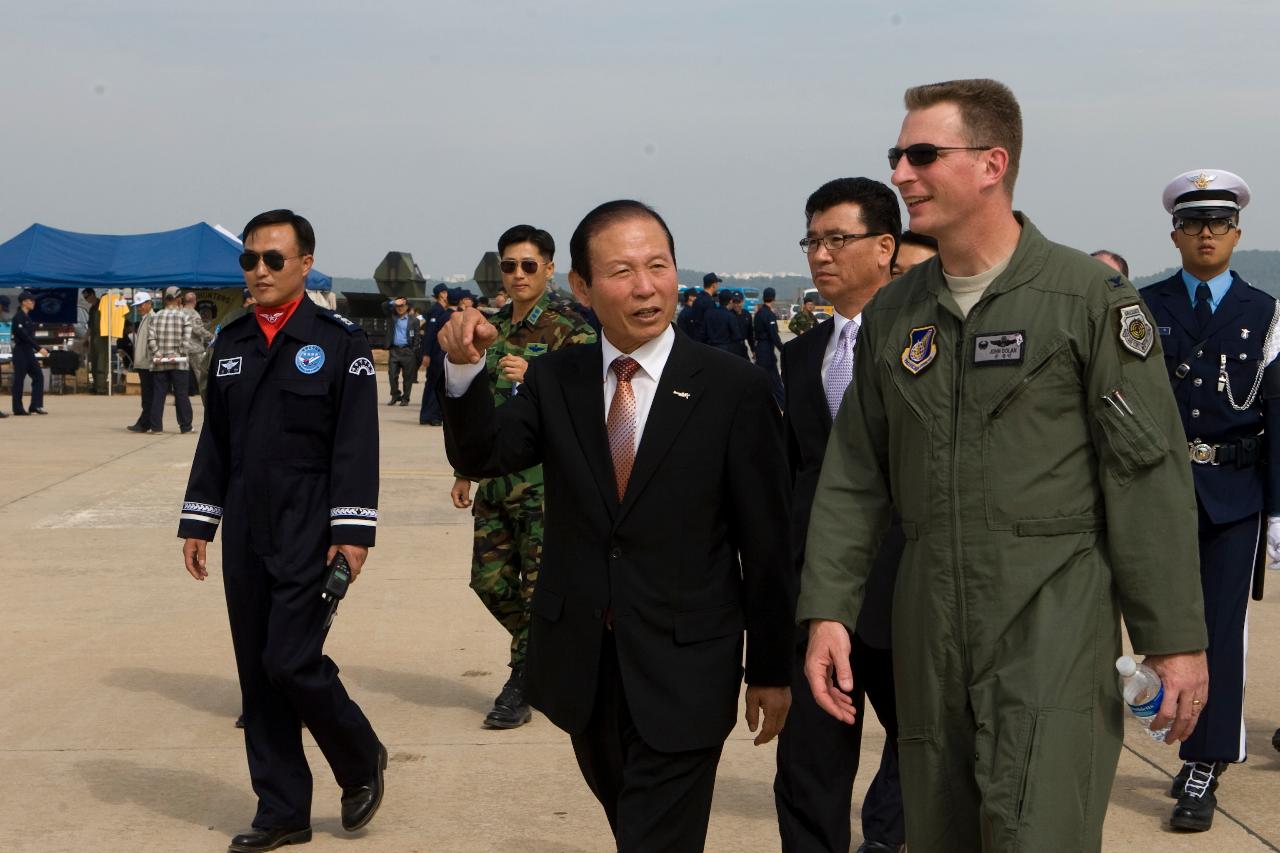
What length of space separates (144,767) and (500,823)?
63.9 inches

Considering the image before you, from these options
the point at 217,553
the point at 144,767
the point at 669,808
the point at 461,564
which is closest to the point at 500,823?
the point at 144,767

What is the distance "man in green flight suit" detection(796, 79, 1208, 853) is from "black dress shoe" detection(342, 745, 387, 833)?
260cm

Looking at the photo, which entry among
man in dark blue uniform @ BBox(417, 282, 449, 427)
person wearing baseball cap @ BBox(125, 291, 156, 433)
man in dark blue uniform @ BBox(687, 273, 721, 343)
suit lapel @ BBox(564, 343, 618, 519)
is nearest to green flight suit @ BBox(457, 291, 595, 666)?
suit lapel @ BBox(564, 343, 618, 519)

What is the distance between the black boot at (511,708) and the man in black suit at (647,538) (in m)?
3.17

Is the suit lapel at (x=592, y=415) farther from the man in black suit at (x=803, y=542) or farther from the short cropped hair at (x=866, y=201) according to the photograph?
the short cropped hair at (x=866, y=201)

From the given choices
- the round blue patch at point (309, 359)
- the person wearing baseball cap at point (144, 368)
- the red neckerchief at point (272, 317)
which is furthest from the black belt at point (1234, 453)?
the person wearing baseball cap at point (144, 368)

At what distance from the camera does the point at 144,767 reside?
6391 millimetres

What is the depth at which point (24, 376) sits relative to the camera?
24.5m

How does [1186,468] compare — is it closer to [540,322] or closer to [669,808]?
[669,808]

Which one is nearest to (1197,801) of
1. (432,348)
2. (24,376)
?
(432,348)

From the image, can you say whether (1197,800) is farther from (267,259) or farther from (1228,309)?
(267,259)

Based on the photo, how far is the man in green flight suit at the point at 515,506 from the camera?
22.6ft

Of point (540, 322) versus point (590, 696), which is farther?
point (540, 322)

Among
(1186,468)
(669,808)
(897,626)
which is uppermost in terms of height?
(1186,468)
